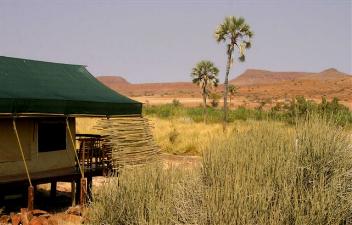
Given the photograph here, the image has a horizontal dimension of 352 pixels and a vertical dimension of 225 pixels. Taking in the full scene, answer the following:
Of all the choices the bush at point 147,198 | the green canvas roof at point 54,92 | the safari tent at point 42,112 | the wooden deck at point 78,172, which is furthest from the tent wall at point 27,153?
the bush at point 147,198

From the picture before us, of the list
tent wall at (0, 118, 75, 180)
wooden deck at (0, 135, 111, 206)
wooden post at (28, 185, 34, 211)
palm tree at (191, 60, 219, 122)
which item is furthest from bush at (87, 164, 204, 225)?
palm tree at (191, 60, 219, 122)

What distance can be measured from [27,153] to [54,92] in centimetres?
175

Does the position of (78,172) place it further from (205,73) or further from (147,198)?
(205,73)

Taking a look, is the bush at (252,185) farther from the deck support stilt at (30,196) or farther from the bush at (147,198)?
the deck support stilt at (30,196)

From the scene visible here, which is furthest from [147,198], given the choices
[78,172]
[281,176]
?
[78,172]

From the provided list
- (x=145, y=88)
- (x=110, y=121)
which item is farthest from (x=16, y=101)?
(x=145, y=88)

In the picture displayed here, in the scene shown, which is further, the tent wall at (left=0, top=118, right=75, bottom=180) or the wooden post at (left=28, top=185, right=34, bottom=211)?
the tent wall at (left=0, top=118, right=75, bottom=180)

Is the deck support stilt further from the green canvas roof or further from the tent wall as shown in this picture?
the green canvas roof

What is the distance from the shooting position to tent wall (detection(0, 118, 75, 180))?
36.6 feet

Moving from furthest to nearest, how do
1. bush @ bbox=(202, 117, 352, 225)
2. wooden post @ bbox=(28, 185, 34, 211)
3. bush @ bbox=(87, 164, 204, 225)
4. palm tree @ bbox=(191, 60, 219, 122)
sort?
palm tree @ bbox=(191, 60, 219, 122)
wooden post @ bbox=(28, 185, 34, 211)
bush @ bbox=(87, 164, 204, 225)
bush @ bbox=(202, 117, 352, 225)

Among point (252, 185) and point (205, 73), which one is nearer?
point (252, 185)

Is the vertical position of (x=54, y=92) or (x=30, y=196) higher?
(x=54, y=92)

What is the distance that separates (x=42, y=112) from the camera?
1078cm

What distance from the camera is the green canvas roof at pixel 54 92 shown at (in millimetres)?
10511
